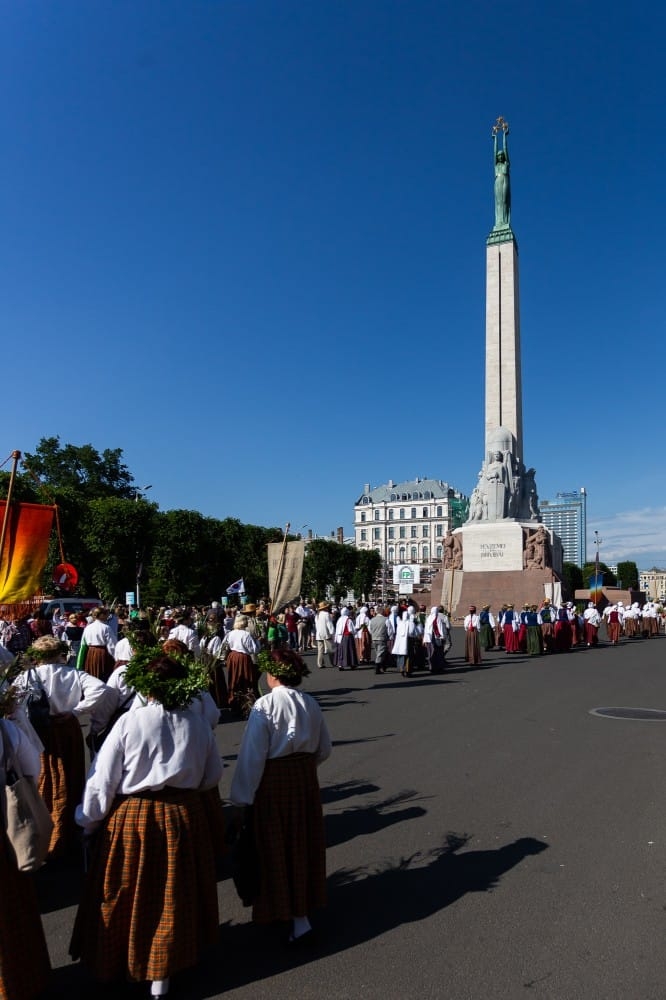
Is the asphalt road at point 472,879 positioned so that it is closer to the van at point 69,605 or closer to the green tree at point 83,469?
the van at point 69,605

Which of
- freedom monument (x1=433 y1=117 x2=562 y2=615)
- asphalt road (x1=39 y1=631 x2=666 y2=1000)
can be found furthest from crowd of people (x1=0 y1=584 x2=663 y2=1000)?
freedom monument (x1=433 y1=117 x2=562 y2=615)

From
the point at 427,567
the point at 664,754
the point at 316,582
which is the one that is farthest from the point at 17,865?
the point at 427,567

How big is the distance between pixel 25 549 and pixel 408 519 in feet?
397

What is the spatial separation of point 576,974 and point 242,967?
179 centimetres

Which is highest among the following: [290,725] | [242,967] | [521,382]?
[521,382]

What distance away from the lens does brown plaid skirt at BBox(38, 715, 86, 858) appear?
588 centimetres

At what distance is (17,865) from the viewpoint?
353 centimetres

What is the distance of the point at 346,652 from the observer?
20422mm

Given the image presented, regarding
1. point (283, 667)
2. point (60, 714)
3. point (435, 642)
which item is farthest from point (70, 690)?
point (435, 642)

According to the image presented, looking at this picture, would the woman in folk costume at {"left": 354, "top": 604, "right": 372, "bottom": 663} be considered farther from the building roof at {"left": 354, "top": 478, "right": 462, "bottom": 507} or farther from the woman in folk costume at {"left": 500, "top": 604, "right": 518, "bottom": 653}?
the building roof at {"left": 354, "top": 478, "right": 462, "bottom": 507}

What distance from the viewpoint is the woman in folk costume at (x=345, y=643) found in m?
20.2

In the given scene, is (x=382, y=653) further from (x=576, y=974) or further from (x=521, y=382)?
(x=521, y=382)

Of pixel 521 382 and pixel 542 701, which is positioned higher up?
pixel 521 382

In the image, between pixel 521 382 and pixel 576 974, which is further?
pixel 521 382
